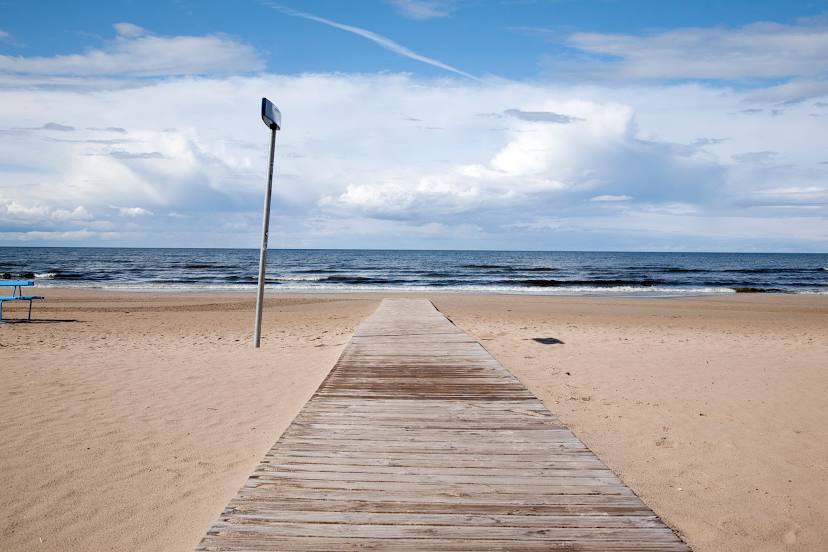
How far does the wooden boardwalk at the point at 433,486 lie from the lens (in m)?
2.45

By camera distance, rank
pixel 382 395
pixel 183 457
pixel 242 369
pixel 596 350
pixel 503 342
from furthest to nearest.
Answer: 1. pixel 503 342
2. pixel 596 350
3. pixel 242 369
4. pixel 382 395
5. pixel 183 457

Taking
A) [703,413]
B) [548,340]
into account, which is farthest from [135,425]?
[548,340]

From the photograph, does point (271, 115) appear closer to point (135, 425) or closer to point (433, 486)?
point (135, 425)

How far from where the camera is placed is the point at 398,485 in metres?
3.03

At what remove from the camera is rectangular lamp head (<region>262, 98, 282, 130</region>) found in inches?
334

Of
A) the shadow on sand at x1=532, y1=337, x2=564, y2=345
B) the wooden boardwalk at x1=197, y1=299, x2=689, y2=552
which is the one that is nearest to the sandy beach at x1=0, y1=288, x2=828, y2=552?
the shadow on sand at x1=532, y1=337, x2=564, y2=345

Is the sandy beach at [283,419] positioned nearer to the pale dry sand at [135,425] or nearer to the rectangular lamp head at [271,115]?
the pale dry sand at [135,425]

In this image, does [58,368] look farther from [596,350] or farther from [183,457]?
[596,350]

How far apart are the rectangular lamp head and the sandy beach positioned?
12.4ft

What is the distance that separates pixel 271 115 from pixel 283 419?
5125 mm

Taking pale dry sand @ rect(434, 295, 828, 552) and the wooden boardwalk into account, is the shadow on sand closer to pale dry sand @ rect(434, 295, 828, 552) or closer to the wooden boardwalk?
pale dry sand @ rect(434, 295, 828, 552)

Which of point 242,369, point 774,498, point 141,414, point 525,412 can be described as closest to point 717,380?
point 774,498

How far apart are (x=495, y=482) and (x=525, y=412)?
5.05ft

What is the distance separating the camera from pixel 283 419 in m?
5.79
